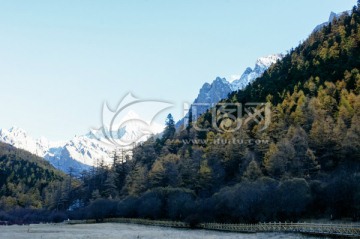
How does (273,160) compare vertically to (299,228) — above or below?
above

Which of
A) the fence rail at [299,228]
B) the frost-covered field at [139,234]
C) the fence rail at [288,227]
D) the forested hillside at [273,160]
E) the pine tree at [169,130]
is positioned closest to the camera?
the fence rail at [299,228]

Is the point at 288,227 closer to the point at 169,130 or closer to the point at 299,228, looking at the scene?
the point at 299,228

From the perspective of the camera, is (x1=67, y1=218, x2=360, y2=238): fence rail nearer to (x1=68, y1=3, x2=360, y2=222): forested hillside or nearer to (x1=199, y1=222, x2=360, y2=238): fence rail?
(x1=199, y1=222, x2=360, y2=238): fence rail

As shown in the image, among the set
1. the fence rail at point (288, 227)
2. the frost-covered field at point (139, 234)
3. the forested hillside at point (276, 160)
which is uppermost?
the forested hillside at point (276, 160)

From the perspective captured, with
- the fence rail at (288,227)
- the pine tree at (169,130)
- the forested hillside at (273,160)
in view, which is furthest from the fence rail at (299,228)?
the pine tree at (169,130)

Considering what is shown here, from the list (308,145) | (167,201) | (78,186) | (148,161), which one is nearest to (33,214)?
(78,186)

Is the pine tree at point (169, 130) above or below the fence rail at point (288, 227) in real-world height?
above

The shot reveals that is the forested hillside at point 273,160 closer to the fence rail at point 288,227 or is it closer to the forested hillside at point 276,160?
the forested hillside at point 276,160

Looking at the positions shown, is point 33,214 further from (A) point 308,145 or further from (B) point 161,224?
(A) point 308,145

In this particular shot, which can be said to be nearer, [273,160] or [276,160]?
[276,160]

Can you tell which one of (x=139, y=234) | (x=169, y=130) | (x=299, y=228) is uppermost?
(x=169, y=130)

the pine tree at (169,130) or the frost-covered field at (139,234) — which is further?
the pine tree at (169,130)

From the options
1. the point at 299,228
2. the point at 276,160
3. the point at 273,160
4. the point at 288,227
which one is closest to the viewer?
the point at 299,228

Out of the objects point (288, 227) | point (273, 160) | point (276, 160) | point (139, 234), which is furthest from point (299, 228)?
point (273, 160)
